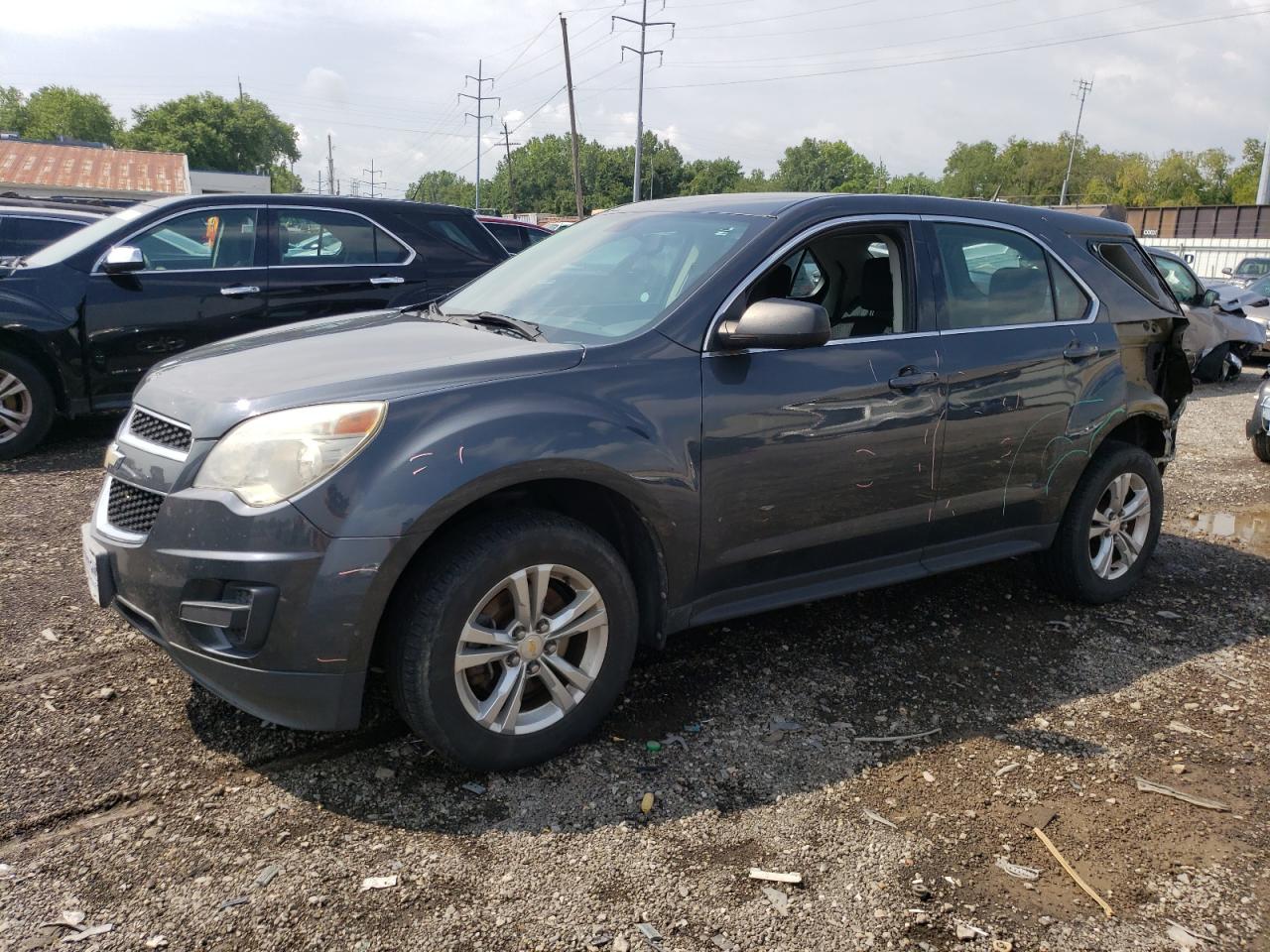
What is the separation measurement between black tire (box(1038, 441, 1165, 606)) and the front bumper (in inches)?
129

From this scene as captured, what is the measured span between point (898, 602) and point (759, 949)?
2.62 meters

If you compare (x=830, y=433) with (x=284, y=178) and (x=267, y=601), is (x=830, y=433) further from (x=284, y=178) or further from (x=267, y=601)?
(x=284, y=178)

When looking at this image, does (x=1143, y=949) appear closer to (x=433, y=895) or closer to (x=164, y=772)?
(x=433, y=895)

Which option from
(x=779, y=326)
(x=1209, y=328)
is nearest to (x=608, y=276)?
(x=779, y=326)

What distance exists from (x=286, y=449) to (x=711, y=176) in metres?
121

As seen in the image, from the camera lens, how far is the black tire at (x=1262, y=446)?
8.40 meters

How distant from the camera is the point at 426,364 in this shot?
3.08m

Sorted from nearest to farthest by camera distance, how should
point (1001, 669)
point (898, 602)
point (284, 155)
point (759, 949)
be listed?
→ 1. point (759, 949)
2. point (1001, 669)
3. point (898, 602)
4. point (284, 155)

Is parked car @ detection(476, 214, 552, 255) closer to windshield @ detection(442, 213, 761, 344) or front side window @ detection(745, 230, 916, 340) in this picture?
windshield @ detection(442, 213, 761, 344)

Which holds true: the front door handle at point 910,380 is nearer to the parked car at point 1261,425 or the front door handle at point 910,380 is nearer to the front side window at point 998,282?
the front side window at point 998,282

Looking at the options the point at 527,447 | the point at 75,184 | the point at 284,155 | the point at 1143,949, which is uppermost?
the point at 284,155

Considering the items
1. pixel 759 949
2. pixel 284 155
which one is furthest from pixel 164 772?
pixel 284 155

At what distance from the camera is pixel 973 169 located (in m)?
129

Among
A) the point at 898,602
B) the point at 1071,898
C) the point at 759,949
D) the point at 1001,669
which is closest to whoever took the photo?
the point at 759,949
